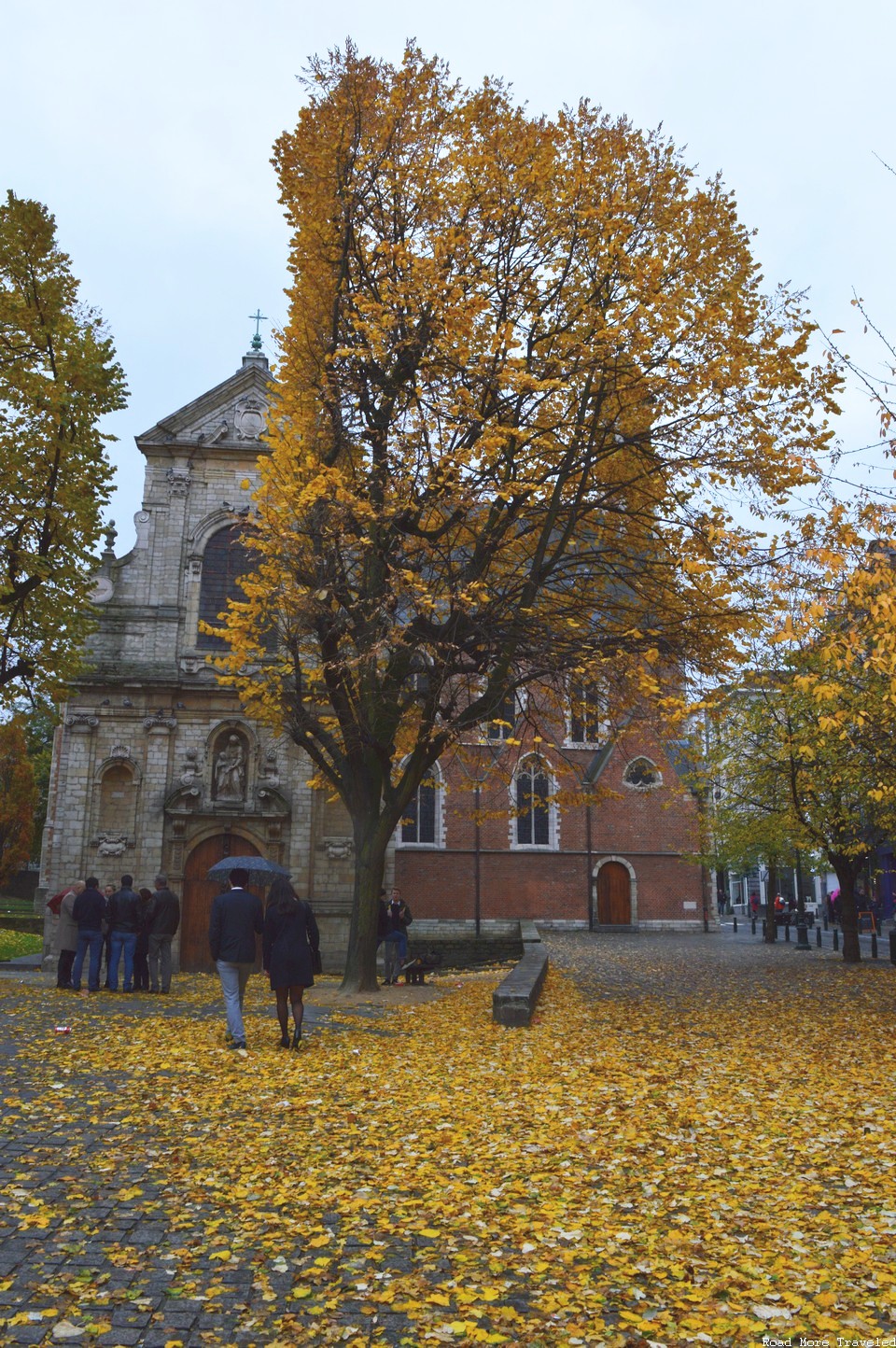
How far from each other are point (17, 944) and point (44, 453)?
19.2m

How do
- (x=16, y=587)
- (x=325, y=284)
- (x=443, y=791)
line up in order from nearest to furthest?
1. (x=325, y=284)
2. (x=16, y=587)
3. (x=443, y=791)

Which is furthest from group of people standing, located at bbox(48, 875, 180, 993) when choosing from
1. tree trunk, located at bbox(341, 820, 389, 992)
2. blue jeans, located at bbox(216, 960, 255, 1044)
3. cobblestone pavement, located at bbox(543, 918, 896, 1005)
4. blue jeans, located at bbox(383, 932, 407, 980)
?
cobblestone pavement, located at bbox(543, 918, 896, 1005)

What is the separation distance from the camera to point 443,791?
38688mm

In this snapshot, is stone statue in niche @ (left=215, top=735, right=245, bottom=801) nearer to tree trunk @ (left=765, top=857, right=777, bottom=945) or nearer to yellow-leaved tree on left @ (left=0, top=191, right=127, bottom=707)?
yellow-leaved tree on left @ (left=0, top=191, right=127, bottom=707)

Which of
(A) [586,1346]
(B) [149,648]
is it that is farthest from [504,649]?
(B) [149,648]

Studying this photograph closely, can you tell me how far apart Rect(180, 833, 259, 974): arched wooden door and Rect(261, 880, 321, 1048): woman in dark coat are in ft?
51.9

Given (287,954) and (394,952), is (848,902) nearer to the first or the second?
(394,952)

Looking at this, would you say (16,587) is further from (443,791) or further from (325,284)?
(443,791)

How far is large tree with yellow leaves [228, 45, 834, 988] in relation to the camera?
556 inches

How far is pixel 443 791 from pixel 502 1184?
32.3 m

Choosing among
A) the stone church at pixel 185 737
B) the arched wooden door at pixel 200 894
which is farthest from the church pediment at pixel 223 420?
the arched wooden door at pixel 200 894

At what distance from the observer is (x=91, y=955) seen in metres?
16.8

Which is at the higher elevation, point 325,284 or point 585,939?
point 325,284

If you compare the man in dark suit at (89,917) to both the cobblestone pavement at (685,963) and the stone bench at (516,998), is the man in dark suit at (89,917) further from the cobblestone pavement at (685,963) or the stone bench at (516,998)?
the cobblestone pavement at (685,963)
